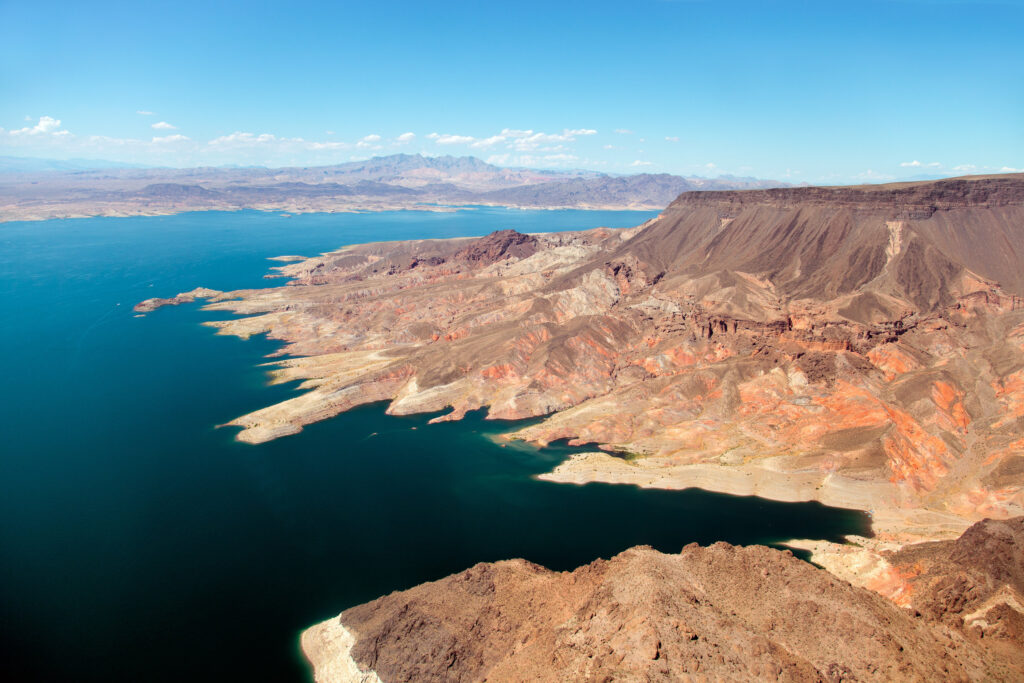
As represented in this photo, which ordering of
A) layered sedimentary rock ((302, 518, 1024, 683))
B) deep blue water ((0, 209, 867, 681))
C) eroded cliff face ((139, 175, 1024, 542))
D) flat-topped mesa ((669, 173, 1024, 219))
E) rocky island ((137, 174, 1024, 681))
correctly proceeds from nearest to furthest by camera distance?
layered sedimentary rock ((302, 518, 1024, 683)) → rocky island ((137, 174, 1024, 681)) → deep blue water ((0, 209, 867, 681)) → eroded cliff face ((139, 175, 1024, 542)) → flat-topped mesa ((669, 173, 1024, 219))

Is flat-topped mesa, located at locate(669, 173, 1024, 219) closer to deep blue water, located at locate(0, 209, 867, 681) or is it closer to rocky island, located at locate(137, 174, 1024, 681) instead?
rocky island, located at locate(137, 174, 1024, 681)

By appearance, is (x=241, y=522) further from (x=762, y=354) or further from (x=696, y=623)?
(x=762, y=354)

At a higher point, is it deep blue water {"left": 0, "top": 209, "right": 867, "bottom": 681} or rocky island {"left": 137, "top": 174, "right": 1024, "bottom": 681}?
rocky island {"left": 137, "top": 174, "right": 1024, "bottom": 681}

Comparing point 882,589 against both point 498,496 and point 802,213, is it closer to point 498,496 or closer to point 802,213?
point 498,496

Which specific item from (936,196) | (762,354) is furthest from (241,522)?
(936,196)

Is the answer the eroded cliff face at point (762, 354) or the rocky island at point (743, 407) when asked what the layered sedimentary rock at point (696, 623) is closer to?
the rocky island at point (743, 407)

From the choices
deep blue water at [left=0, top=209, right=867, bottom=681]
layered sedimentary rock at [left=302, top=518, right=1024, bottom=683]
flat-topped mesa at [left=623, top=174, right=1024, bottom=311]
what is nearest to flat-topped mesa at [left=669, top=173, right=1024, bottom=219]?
flat-topped mesa at [left=623, top=174, right=1024, bottom=311]
